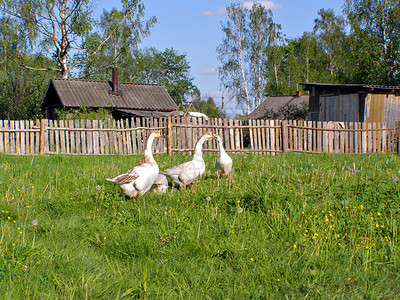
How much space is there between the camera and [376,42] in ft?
104

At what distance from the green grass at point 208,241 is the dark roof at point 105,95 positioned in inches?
822

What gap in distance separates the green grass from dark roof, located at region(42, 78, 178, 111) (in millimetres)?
20872

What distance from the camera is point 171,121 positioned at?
13969 mm

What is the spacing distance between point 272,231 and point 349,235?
77 centimetres

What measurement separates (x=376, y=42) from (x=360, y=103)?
1332 cm

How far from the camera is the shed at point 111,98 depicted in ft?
86.7

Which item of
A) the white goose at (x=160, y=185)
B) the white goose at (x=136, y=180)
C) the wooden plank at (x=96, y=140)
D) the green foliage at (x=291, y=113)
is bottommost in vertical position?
the white goose at (x=160, y=185)

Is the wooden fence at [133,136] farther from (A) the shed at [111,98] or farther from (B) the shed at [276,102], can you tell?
(B) the shed at [276,102]

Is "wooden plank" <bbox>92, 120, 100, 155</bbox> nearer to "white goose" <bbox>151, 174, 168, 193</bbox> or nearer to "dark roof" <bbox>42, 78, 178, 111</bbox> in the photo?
"white goose" <bbox>151, 174, 168, 193</bbox>

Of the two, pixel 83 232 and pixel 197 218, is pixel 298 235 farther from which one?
pixel 83 232

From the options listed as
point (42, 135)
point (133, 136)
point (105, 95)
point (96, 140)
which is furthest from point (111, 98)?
point (42, 135)

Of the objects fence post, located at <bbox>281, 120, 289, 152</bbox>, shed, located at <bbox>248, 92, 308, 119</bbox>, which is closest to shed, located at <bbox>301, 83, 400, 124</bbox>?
fence post, located at <bbox>281, 120, 289, 152</bbox>

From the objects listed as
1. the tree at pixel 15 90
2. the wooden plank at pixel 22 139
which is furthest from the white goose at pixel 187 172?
the tree at pixel 15 90

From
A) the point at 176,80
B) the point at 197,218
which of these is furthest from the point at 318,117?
the point at 176,80
